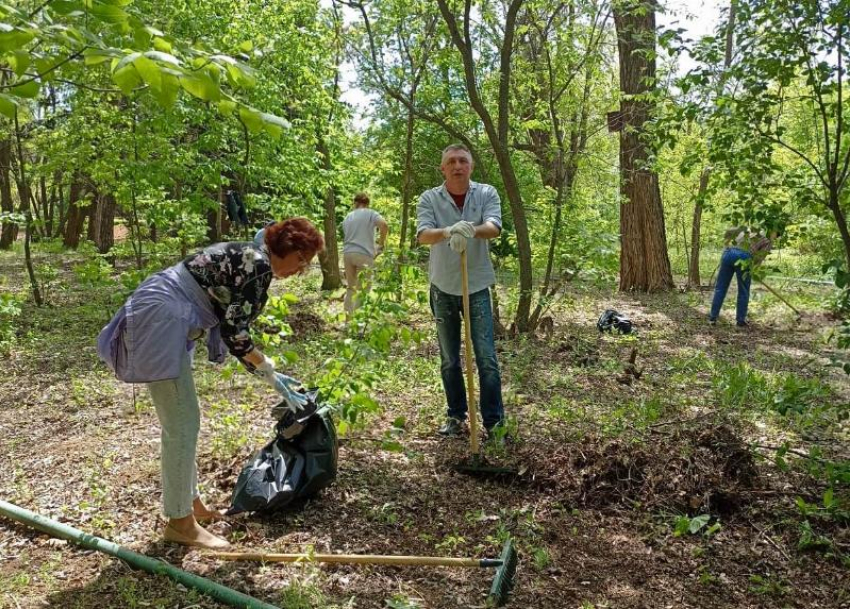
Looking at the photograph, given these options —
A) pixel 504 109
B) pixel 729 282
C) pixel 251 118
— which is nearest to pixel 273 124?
pixel 251 118

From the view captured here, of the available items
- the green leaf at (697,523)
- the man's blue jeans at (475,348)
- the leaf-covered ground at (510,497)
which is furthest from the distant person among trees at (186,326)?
the green leaf at (697,523)

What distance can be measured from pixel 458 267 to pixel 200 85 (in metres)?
2.63

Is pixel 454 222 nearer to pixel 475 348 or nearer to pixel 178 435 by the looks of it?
pixel 475 348

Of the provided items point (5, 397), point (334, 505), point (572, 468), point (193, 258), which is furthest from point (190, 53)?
point (5, 397)

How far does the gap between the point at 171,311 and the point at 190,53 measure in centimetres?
113

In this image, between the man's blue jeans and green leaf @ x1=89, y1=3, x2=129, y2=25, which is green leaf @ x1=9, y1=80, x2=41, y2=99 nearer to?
green leaf @ x1=89, y1=3, x2=129, y2=25

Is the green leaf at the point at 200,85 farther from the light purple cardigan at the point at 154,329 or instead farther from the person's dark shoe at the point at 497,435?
the person's dark shoe at the point at 497,435

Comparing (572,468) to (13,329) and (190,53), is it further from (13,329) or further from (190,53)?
(13,329)

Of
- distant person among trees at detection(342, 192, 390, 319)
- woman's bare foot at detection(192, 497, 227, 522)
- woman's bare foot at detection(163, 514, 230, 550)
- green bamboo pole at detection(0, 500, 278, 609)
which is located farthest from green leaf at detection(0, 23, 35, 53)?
distant person among trees at detection(342, 192, 390, 319)

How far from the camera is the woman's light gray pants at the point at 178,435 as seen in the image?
8.74ft

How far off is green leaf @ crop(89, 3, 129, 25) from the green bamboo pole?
192cm

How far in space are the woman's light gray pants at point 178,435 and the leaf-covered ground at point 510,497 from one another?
0.78 ft

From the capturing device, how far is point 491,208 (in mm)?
4035

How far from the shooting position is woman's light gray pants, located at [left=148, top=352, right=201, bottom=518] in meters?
2.66
